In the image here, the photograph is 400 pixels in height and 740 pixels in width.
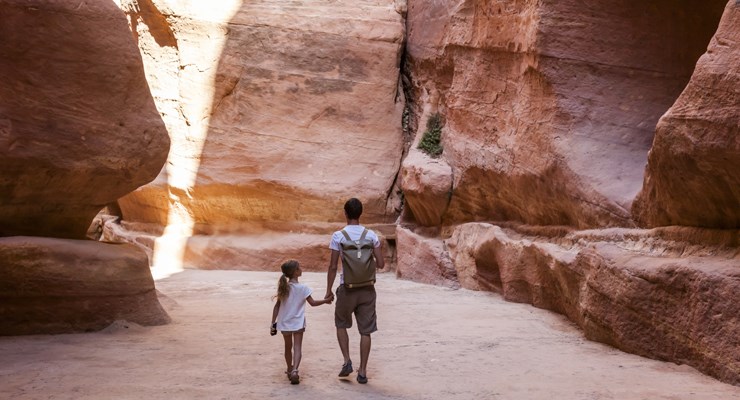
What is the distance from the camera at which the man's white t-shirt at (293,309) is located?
4.81 meters

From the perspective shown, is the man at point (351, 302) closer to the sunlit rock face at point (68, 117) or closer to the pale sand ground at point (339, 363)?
the pale sand ground at point (339, 363)

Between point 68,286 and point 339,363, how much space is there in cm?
224

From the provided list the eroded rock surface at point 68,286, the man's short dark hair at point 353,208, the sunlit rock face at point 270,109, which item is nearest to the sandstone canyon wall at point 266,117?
the sunlit rock face at point 270,109

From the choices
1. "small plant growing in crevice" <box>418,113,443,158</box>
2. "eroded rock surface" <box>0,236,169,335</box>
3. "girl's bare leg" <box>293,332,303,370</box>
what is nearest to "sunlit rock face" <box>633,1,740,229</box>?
"girl's bare leg" <box>293,332,303,370</box>

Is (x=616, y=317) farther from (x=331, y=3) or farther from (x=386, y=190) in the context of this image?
(x=331, y=3)

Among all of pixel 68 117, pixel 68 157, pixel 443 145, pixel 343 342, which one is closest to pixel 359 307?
pixel 343 342

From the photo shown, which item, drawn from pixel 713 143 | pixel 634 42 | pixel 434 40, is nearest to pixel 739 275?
pixel 713 143

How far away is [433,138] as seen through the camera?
12.0m

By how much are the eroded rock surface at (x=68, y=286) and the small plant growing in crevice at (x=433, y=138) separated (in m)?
6.12

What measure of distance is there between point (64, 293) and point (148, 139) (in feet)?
4.65

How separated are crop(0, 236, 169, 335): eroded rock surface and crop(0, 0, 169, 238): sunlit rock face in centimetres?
35

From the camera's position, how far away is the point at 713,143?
5.03 metres

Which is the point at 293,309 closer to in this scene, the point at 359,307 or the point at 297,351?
the point at 297,351

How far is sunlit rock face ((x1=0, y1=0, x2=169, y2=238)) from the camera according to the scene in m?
5.79
